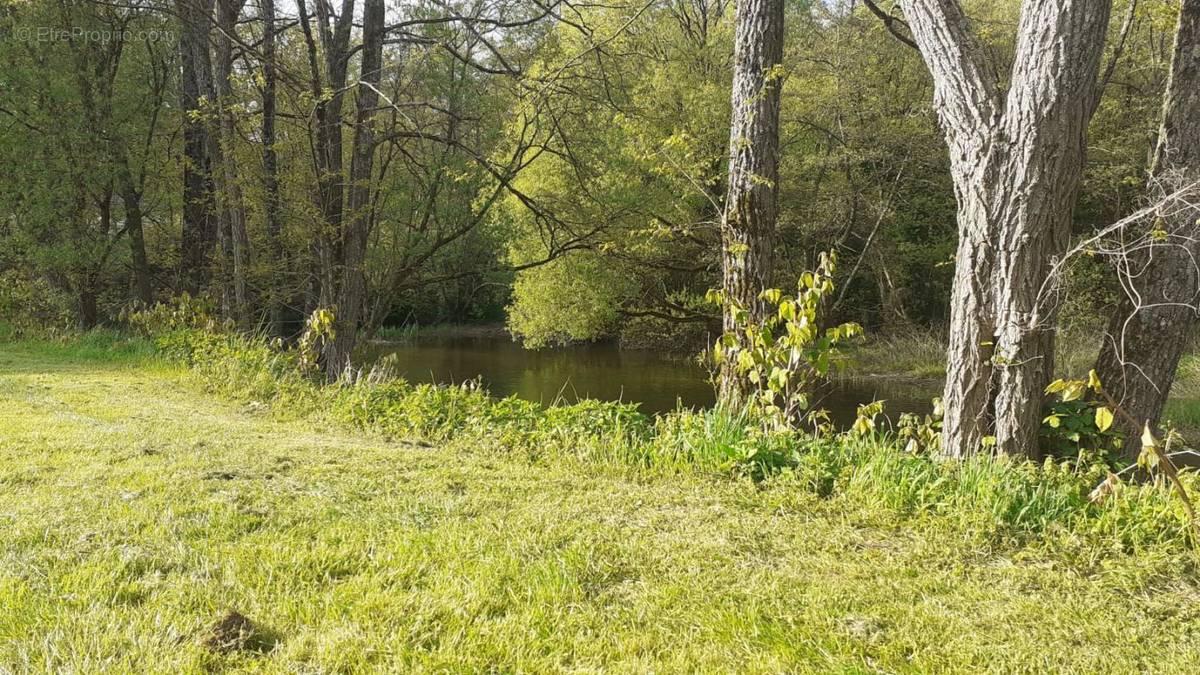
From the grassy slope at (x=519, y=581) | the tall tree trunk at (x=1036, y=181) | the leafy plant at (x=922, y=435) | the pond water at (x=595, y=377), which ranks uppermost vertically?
the tall tree trunk at (x=1036, y=181)

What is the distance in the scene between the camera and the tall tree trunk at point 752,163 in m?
5.84

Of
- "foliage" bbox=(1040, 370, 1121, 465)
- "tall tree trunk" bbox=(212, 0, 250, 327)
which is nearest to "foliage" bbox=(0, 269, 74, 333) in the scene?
"tall tree trunk" bbox=(212, 0, 250, 327)

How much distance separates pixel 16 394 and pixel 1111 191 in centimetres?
1935

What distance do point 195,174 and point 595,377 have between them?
30.2 ft

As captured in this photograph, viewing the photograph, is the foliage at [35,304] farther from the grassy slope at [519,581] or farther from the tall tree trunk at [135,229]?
the grassy slope at [519,581]

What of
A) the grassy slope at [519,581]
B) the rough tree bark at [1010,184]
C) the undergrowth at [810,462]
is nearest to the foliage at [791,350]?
the undergrowth at [810,462]

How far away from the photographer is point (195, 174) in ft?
47.1

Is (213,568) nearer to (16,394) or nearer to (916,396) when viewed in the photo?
(16,394)

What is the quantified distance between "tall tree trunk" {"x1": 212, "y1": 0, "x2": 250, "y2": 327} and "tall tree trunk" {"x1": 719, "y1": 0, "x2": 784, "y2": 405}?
23.4ft

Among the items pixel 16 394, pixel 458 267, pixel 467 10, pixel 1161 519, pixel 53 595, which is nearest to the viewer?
pixel 53 595

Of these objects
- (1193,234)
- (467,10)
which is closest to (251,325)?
(467,10)

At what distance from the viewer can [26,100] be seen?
13.4 meters

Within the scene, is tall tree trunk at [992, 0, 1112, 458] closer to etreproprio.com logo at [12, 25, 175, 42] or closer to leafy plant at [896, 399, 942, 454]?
leafy plant at [896, 399, 942, 454]

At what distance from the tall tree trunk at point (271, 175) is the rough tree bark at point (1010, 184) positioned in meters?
8.70
